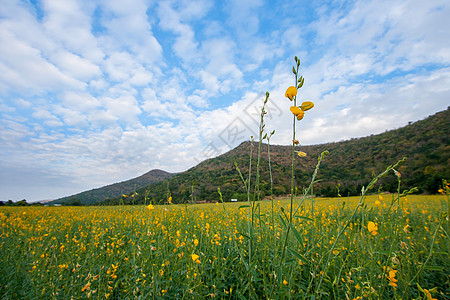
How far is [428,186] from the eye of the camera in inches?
349

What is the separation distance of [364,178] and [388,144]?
971 cm

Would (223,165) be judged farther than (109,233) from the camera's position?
Yes

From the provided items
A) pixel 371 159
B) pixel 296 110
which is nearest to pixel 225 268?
pixel 296 110

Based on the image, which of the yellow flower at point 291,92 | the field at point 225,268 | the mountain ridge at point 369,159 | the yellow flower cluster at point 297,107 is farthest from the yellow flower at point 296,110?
the mountain ridge at point 369,159

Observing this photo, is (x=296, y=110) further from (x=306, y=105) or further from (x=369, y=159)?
(x=369, y=159)

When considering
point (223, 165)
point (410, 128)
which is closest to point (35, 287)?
point (223, 165)

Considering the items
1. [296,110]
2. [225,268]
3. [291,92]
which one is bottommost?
[225,268]

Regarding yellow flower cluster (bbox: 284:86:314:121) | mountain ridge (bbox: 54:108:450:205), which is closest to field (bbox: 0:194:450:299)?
yellow flower cluster (bbox: 284:86:314:121)

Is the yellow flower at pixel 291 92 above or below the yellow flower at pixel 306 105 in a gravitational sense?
above

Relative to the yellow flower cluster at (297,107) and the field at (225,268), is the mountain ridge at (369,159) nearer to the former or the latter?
the field at (225,268)

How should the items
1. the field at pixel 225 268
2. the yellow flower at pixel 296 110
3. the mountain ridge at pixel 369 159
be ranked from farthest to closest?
the mountain ridge at pixel 369 159
the field at pixel 225 268
the yellow flower at pixel 296 110

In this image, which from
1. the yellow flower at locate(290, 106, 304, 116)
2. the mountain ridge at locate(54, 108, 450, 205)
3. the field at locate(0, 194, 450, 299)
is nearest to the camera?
the yellow flower at locate(290, 106, 304, 116)

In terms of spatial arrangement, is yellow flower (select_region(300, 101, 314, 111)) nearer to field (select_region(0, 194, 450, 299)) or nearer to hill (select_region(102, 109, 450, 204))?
field (select_region(0, 194, 450, 299))

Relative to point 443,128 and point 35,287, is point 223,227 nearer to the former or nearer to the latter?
point 35,287
